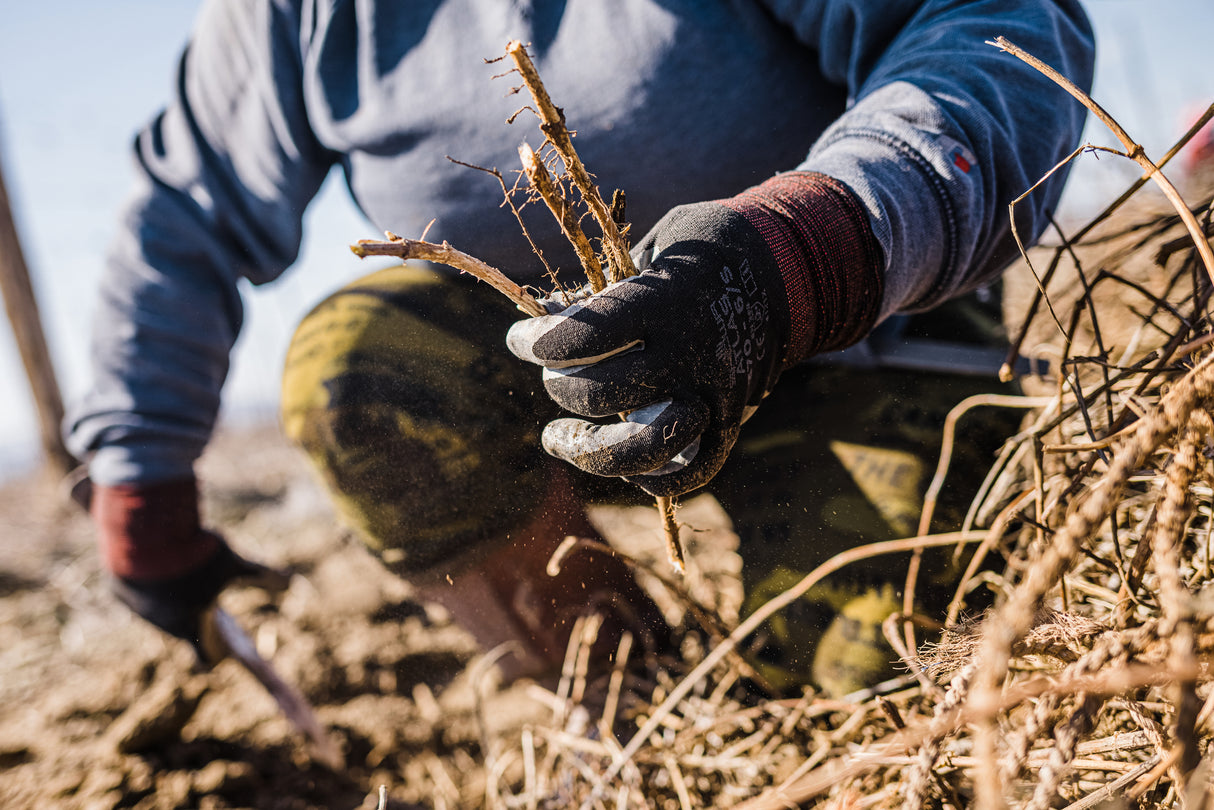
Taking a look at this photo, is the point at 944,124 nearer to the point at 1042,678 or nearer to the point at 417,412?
the point at 1042,678

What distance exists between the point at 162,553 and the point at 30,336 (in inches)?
199

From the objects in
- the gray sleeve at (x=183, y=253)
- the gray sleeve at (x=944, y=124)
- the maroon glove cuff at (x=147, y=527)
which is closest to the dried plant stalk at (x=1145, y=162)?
the gray sleeve at (x=944, y=124)

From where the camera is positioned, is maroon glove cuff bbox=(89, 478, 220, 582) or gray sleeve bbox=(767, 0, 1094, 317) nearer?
gray sleeve bbox=(767, 0, 1094, 317)

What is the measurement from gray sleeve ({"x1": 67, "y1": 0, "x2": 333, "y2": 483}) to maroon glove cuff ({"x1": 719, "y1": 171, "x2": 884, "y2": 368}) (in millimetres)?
1044

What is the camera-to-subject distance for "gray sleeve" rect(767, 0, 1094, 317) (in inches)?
28.7

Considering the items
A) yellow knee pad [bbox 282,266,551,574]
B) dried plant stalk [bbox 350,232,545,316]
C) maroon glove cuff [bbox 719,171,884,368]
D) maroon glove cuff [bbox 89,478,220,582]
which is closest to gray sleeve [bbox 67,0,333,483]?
maroon glove cuff [bbox 89,478,220,582]

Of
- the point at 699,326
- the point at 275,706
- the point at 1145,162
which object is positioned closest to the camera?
the point at 1145,162

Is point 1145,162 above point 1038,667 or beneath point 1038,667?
above

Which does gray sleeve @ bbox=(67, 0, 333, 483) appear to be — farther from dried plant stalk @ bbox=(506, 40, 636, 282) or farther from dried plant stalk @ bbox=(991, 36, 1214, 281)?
dried plant stalk @ bbox=(991, 36, 1214, 281)

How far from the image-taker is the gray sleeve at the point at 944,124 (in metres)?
0.73

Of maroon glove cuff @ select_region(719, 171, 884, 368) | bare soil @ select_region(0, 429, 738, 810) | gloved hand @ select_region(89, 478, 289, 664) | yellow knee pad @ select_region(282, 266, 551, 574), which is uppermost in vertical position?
maroon glove cuff @ select_region(719, 171, 884, 368)

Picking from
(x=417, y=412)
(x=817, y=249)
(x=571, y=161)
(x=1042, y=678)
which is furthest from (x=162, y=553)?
(x=1042, y=678)

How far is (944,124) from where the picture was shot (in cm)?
73

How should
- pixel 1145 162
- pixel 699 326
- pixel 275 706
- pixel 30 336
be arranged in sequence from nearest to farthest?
pixel 1145 162
pixel 699 326
pixel 275 706
pixel 30 336
